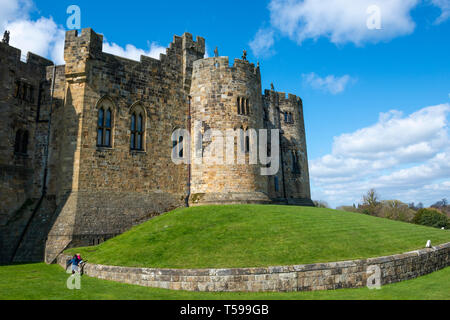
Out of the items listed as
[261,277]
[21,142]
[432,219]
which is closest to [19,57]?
[21,142]

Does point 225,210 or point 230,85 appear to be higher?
point 230,85

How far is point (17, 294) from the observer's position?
10367mm

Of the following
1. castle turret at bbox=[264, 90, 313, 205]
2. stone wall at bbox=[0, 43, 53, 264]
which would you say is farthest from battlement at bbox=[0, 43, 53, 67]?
castle turret at bbox=[264, 90, 313, 205]

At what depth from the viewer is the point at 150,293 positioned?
11008mm

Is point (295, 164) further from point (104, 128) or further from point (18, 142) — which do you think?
point (18, 142)

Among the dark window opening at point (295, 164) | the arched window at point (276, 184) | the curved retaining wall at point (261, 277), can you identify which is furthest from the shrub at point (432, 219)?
the curved retaining wall at point (261, 277)

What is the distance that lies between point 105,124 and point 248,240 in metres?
12.4

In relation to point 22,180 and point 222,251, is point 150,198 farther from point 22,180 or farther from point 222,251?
point 222,251

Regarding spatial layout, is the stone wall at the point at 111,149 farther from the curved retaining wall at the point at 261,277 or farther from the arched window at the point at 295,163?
the arched window at the point at 295,163

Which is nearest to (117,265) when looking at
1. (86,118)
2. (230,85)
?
(86,118)

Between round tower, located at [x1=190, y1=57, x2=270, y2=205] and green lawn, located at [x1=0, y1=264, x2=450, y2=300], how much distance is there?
11125 millimetres

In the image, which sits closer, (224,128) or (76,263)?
(76,263)

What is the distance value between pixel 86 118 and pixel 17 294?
1206 cm
